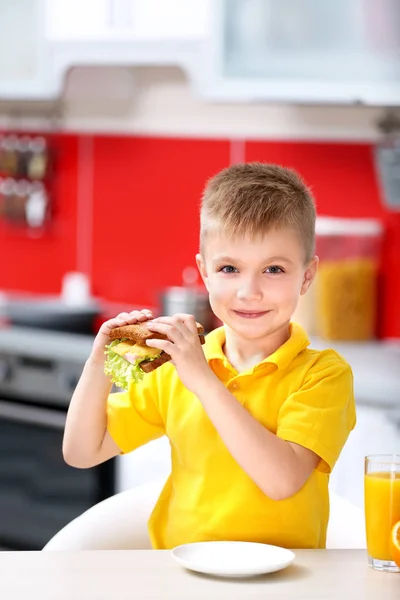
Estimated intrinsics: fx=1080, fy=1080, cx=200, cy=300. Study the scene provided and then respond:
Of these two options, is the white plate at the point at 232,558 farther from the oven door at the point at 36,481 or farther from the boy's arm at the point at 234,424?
the oven door at the point at 36,481

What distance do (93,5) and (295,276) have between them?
1884mm

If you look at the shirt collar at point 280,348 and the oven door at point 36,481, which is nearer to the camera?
the shirt collar at point 280,348

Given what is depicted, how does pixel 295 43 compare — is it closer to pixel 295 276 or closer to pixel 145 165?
pixel 145 165

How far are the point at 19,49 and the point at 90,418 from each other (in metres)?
2.03

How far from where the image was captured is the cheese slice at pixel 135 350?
4.18ft

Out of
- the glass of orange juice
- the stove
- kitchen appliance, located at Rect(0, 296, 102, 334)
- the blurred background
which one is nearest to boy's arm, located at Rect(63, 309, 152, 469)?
the glass of orange juice

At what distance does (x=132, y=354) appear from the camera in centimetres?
129

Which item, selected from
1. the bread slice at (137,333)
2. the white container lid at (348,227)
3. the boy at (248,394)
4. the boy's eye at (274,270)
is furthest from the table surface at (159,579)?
the white container lid at (348,227)

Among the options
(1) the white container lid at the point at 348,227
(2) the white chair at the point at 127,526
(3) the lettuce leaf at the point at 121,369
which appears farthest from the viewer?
(1) the white container lid at the point at 348,227

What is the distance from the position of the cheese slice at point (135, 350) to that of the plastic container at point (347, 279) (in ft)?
5.49

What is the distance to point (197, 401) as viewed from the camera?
4.71 ft

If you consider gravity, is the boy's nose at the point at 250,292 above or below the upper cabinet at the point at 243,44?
below

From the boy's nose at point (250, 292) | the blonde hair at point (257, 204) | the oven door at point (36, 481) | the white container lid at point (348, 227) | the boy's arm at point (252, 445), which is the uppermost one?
the white container lid at point (348, 227)

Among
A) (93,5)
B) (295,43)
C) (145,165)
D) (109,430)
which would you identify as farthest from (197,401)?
(145,165)
